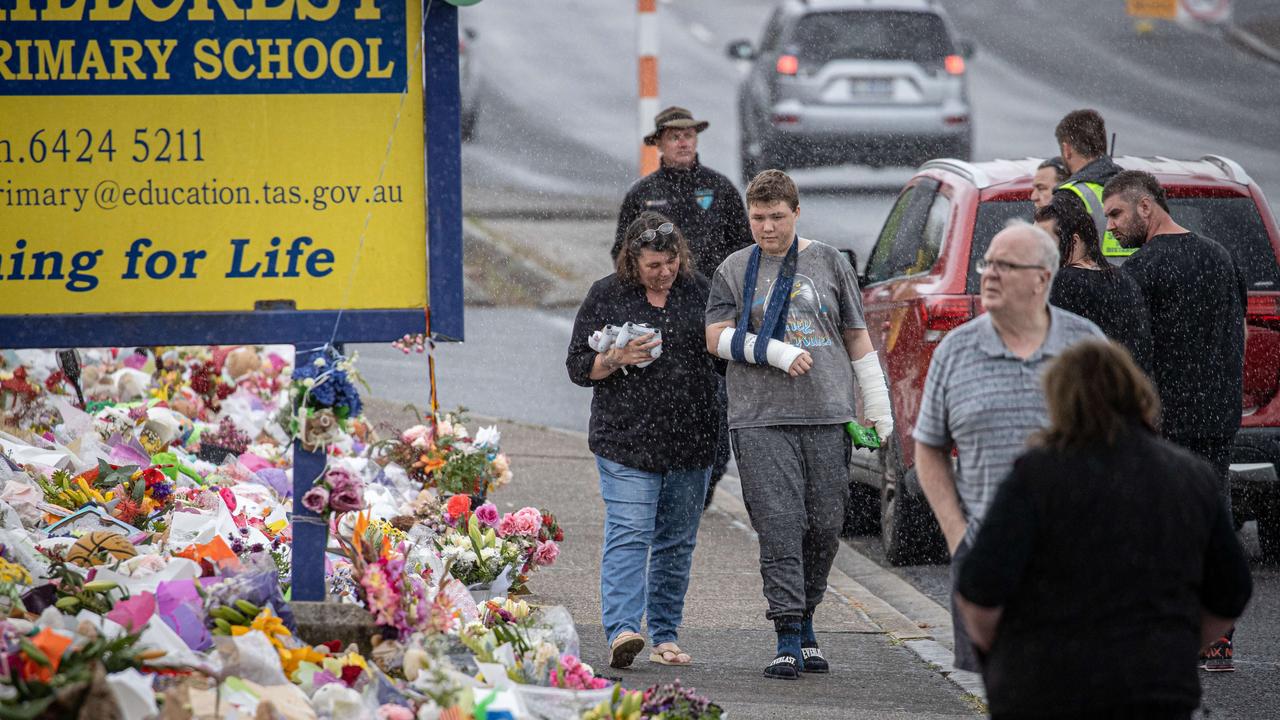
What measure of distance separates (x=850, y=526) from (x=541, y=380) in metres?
4.68

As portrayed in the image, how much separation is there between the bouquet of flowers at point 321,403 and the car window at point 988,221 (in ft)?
11.6

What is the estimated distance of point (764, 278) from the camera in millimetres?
6754

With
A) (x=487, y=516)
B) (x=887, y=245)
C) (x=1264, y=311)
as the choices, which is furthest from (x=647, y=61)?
(x=487, y=516)

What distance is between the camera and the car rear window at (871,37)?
20.0m

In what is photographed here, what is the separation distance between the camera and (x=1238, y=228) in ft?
27.4

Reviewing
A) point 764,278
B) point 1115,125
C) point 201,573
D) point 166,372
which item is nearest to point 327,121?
point 201,573

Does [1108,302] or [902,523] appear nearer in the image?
[1108,302]

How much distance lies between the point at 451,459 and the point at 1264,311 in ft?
11.9

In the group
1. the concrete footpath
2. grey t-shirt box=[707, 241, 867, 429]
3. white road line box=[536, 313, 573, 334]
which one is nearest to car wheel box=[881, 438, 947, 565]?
the concrete footpath

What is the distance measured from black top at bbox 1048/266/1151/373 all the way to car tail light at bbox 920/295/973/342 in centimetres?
165

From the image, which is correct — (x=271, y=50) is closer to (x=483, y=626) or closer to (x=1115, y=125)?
(x=483, y=626)

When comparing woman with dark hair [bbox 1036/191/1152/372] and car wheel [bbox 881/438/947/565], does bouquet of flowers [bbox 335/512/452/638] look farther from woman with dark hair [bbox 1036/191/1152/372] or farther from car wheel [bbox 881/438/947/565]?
car wheel [bbox 881/438/947/565]

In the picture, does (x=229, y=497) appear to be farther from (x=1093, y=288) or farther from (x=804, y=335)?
(x=1093, y=288)

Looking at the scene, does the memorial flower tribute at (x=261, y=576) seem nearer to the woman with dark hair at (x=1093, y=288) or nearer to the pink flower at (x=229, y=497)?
the pink flower at (x=229, y=497)
